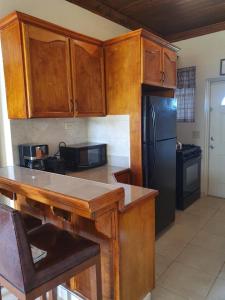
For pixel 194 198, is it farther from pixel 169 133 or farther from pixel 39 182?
pixel 39 182

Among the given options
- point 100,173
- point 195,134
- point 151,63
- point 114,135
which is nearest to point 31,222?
point 100,173

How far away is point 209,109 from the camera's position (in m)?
4.02

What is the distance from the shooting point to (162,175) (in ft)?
9.34

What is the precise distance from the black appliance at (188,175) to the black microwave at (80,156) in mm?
1405

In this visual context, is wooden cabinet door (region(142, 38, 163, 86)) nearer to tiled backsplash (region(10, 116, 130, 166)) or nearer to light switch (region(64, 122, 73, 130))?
tiled backsplash (region(10, 116, 130, 166))

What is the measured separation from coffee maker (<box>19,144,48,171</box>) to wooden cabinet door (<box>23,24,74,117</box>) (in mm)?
337

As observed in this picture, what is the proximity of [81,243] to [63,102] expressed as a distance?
4.66ft

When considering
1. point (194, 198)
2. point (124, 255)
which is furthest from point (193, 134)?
point (124, 255)

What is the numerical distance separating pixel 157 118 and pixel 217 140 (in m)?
1.89

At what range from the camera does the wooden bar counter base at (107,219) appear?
1.32 m

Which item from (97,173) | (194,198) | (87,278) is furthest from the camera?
(194,198)

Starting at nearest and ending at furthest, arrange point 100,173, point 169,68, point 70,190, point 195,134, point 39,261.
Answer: point 39,261 < point 70,190 < point 100,173 < point 169,68 < point 195,134

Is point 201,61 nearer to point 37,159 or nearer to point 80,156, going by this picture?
point 80,156

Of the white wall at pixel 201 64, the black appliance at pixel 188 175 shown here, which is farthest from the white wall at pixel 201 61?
the black appliance at pixel 188 175
